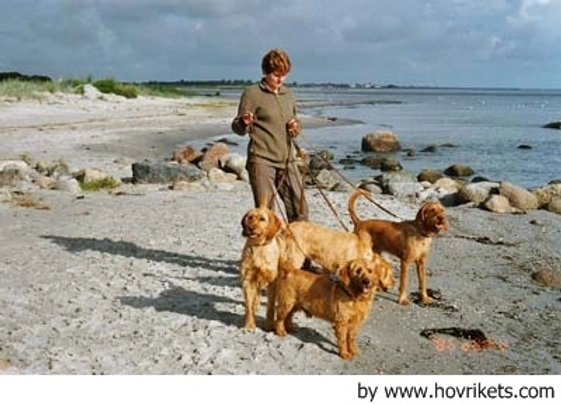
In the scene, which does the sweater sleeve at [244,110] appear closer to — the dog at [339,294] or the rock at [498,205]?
the dog at [339,294]

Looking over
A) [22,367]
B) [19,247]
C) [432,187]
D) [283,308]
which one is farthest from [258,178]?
[432,187]

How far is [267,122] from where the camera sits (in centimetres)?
764

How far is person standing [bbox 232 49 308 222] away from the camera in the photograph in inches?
297

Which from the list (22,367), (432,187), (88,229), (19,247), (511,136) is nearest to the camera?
(22,367)

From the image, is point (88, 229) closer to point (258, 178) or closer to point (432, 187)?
point (258, 178)

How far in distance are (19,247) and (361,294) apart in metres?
5.77

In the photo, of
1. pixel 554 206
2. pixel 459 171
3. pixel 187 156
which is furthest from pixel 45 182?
pixel 459 171

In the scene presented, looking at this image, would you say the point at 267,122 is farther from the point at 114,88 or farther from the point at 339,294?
the point at 114,88

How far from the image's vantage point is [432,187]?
1784cm

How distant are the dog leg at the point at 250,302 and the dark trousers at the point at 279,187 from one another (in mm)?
1340

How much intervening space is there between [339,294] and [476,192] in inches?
416

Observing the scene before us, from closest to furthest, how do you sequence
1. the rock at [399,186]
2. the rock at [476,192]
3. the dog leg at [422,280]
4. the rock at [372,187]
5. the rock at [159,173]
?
the dog leg at [422,280] → the rock at [476,192] → the rock at [159,173] → the rock at [399,186] → the rock at [372,187]

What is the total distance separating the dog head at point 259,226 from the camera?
633cm
